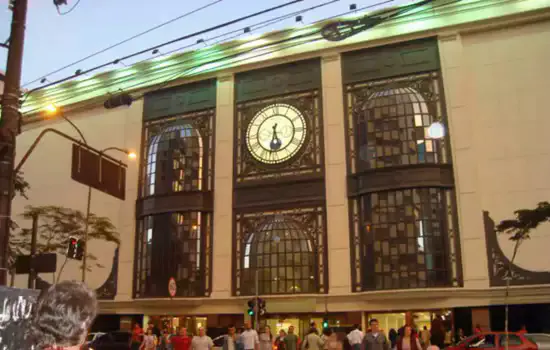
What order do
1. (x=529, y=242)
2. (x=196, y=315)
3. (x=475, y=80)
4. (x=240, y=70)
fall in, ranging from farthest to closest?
(x=240, y=70), (x=196, y=315), (x=475, y=80), (x=529, y=242)

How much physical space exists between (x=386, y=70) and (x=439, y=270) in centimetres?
1065

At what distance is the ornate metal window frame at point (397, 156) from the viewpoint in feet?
92.1

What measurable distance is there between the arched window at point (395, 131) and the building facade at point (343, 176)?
0.23ft

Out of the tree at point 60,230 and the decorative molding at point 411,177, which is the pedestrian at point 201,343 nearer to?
the decorative molding at point 411,177

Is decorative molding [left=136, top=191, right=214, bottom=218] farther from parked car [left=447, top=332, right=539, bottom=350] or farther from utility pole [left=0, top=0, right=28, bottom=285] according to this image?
utility pole [left=0, top=0, right=28, bottom=285]

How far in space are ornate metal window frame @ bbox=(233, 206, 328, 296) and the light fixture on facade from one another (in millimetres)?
6647

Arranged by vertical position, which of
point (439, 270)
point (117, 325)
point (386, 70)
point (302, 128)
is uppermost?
point (386, 70)

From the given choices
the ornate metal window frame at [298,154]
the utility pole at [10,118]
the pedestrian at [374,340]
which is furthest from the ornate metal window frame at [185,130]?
the utility pole at [10,118]

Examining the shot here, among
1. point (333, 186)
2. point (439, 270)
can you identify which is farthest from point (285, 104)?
point (439, 270)

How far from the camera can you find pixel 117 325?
3484cm

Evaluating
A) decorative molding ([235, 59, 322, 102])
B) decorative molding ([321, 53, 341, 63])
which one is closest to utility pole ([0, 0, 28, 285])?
decorative molding ([235, 59, 322, 102])

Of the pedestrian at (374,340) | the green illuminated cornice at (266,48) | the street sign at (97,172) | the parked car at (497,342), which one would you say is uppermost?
the green illuminated cornice at (266,48)

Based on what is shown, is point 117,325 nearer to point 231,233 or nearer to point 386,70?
point 231,233

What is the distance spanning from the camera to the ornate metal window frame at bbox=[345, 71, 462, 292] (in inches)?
1105
